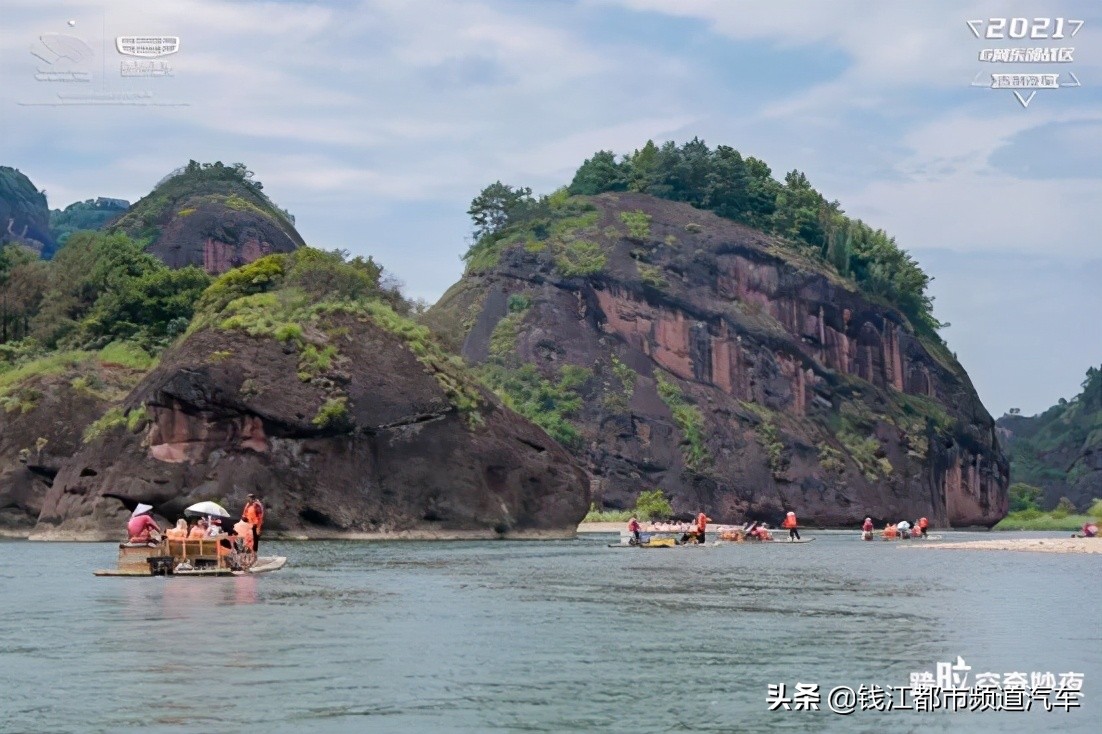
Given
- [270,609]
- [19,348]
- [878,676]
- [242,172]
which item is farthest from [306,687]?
[242,172]

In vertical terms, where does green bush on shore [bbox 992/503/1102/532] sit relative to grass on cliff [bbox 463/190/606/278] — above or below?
below

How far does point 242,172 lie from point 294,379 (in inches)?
4167

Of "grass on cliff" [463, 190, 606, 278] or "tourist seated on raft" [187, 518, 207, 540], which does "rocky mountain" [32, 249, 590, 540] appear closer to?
"tourist seated on raft" [187, 518, 207, 540]

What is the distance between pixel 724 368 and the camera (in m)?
165

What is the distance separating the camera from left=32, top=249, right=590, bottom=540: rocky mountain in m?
92.4

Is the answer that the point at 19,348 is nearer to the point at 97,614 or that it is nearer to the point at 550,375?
the point at 550,375

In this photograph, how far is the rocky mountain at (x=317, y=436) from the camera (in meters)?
92.4

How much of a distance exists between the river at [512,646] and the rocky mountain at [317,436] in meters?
29.7

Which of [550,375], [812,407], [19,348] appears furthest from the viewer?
[812,407]

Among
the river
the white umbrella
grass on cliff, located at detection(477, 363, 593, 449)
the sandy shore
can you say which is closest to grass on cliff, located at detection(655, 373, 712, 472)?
grass on cliff, located at detection(477, 363, 593, 449)

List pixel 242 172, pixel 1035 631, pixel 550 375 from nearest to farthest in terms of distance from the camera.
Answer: pixel 1035 631
pixel 550 375
pixel 242 172

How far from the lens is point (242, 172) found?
196 meters

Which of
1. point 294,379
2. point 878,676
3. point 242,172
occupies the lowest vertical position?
point 878,676

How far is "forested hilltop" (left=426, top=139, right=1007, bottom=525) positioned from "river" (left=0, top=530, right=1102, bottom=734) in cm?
9271
